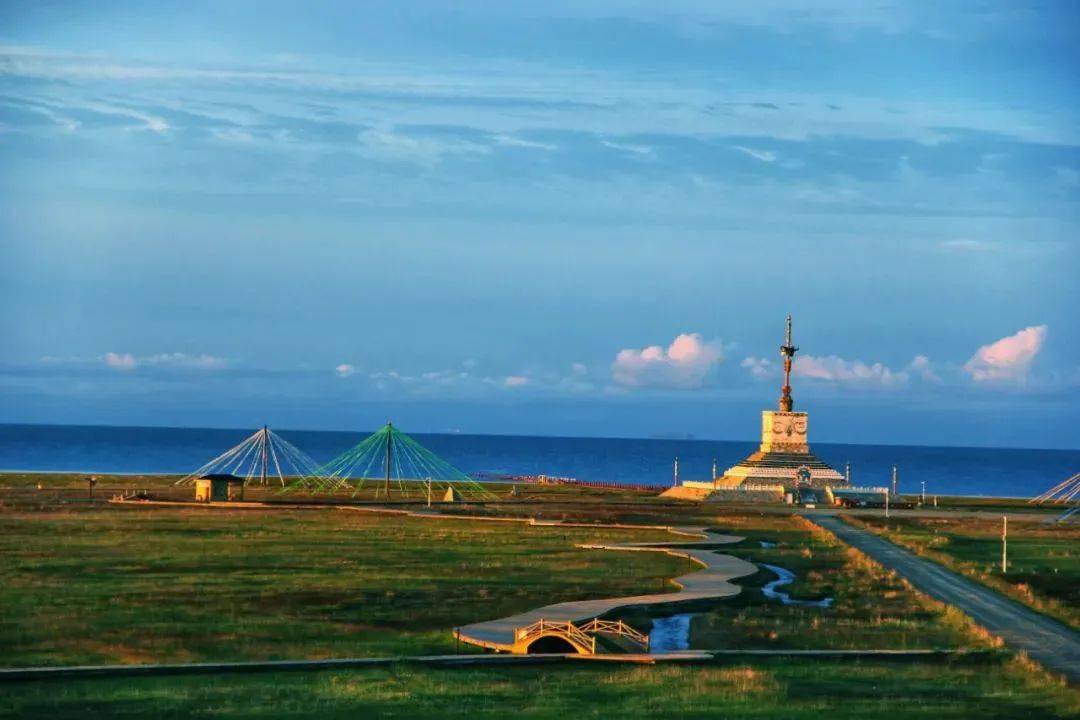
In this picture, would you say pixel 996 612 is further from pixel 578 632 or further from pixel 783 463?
pixel 783 463

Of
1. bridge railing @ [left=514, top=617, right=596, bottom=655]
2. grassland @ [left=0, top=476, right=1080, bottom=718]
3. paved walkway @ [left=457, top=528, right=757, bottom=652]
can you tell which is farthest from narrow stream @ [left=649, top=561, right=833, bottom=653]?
bridge railing @ [left=514, top=617, right=596, bottom=655]

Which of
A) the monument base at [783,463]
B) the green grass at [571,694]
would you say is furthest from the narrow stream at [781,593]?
the monument base at [783,463]

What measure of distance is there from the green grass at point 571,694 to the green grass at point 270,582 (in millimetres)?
4388

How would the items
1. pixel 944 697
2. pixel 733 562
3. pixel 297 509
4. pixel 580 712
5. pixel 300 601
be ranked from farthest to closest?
1. pixel 297 509
2. pixel 733 562
3. pixel 300 601
4. pixel 944 697
5. pixel 580 712

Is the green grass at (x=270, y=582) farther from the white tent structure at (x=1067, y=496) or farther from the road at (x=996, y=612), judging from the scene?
the white tent structure at (x=1067, y=496)

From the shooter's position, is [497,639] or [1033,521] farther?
[1033,521]

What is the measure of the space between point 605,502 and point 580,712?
264ft

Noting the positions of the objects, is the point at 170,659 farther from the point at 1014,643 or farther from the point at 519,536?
the point at 519,536

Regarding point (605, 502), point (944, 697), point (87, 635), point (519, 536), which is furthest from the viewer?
point (605, 502)

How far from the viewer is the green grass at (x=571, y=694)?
33.0 meters

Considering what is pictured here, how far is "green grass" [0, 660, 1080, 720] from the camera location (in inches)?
1300

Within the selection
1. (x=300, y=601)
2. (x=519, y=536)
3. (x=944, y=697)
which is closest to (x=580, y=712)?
(x=944, y=697)

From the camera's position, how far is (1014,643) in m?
42.6

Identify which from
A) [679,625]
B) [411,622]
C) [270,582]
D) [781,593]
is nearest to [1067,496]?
[781,593]
